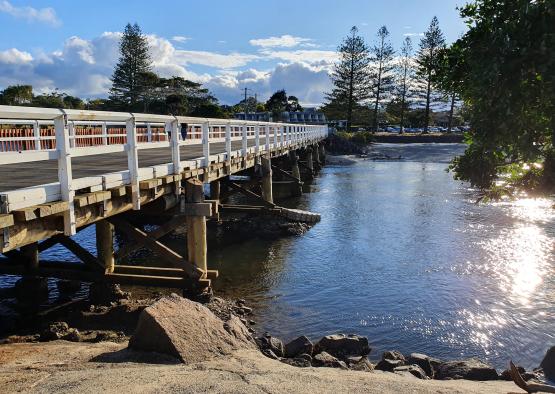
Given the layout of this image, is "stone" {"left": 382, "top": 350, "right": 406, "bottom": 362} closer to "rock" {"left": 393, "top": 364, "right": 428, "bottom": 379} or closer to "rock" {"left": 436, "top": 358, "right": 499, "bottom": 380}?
"rock" {"left": 393, "top": 364, "right": 428, "bottom": 379}

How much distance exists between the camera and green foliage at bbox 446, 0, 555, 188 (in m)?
4.74

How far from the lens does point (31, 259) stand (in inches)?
365

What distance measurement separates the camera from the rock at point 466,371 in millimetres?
6383

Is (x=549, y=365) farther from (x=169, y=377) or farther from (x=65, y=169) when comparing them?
(x=65, y=169)

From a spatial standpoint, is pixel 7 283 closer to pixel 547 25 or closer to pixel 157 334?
pixel 157 334

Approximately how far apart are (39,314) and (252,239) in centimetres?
721

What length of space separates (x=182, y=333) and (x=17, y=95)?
161 feet

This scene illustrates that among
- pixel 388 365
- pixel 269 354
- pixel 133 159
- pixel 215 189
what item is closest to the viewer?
pixel 388 365

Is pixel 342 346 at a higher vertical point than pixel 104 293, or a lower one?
lower

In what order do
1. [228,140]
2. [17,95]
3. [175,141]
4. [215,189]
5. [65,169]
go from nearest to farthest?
[65,169], [175,141], [228,140], [215,189], [17,95]

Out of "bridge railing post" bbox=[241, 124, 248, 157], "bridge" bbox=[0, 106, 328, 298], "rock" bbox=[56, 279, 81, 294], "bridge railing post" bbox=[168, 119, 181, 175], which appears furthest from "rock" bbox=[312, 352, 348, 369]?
"bridge railing post" bbox=[241, 124, 248, 157]

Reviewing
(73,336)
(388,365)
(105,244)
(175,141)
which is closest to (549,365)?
(388,365)

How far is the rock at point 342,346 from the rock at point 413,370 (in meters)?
0.99

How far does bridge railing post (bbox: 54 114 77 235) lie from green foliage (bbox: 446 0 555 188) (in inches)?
171
